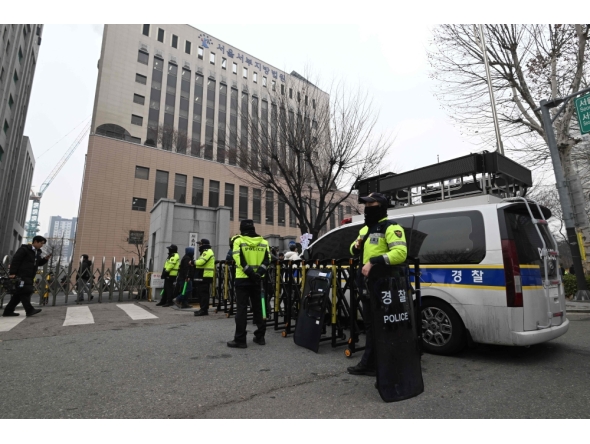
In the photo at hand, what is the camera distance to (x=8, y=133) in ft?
107

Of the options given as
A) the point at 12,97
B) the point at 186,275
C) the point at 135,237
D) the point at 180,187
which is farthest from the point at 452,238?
the point at 12,97

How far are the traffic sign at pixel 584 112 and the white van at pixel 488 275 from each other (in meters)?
7.68

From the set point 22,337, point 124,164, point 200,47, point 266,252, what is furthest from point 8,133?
point 266,252

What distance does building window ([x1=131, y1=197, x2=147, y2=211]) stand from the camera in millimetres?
31812

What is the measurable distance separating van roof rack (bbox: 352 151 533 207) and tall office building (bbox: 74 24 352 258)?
20754mm

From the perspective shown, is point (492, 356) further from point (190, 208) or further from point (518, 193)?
point (190, 208)

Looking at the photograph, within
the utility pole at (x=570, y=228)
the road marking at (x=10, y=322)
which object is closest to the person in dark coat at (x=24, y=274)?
the road marking at (x=10, y=322)

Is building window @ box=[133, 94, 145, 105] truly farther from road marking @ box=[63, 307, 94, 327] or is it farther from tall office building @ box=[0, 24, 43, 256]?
road marking @ box=[63, 307, 94, 327]

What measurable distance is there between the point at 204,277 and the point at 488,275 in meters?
6.03

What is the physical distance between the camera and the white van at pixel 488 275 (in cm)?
382

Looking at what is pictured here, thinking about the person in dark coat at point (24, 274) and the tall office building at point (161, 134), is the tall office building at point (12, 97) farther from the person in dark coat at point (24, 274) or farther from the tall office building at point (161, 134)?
the person in dark coat at point (24, 274)

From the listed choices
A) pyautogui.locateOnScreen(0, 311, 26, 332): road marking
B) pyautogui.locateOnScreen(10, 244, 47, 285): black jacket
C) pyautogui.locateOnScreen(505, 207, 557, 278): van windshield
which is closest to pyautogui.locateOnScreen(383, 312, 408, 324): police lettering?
pyautogui.locateOnScreen(505, 207, 557, 278): van windshield

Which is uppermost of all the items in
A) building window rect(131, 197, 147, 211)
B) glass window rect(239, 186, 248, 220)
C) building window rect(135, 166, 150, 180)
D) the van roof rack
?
building window rect(135, 166, 150, 180)

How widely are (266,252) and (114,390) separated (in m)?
2.68
